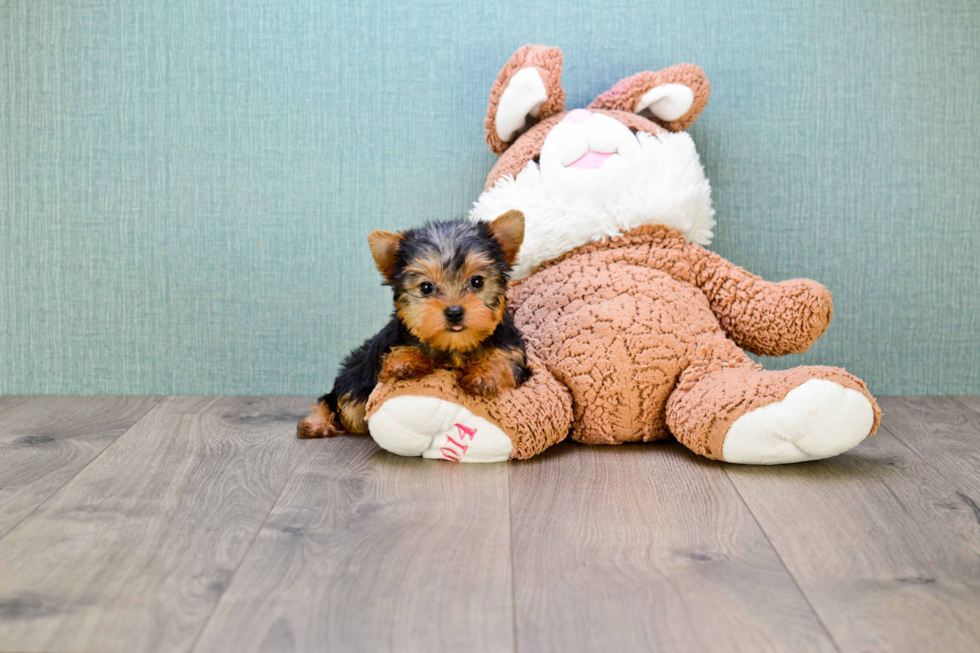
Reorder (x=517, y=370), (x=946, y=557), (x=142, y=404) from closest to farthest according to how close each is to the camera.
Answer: (x=946, y=557) < (x=517, y=370) < (x=142, y=404)

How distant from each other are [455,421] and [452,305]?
0.27 m

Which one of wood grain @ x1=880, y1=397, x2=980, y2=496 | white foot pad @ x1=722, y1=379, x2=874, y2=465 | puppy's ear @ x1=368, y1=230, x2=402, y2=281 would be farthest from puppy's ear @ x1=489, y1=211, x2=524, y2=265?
wood grain @ x1=880, y1=397, x2=980, y2=496

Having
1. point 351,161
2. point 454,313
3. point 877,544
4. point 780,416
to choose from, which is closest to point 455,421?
point 454,313

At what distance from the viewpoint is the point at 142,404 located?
2148mm

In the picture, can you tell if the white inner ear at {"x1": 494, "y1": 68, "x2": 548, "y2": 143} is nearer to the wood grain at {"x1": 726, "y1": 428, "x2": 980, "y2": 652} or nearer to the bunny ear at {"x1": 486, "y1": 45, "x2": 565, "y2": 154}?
the bunny ear at {"x1": 486, "y1": 45, "x2": 565, "y2": 154}

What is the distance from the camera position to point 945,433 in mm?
1880

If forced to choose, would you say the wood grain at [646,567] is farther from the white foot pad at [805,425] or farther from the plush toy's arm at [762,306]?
the plush toy's arm at [762,306]

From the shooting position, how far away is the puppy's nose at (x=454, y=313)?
4.71ft

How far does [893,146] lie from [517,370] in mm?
1369

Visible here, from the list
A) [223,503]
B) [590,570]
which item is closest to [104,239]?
[223,503]

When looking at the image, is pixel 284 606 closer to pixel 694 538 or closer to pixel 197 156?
pixel 694 538

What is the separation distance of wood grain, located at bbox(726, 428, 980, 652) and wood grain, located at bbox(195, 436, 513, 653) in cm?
45

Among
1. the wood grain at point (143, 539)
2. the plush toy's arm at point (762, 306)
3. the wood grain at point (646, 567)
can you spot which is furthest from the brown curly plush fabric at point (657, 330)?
the wood grain at point (143, 539)

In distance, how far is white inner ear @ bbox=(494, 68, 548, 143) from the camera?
1.90 meters
